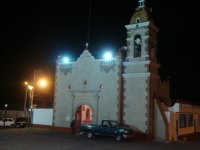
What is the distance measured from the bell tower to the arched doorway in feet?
18.1

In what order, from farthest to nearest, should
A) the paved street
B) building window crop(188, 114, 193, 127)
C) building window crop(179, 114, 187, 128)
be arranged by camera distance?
building window crop(188, 114, 193, 127), building window crop(179, 114, 187, 128), the paved street

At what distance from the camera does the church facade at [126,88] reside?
84.9ft

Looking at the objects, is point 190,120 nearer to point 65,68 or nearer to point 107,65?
point 107,65

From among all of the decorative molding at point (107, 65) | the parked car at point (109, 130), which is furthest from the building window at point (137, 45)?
the parked car at point (109, 130)

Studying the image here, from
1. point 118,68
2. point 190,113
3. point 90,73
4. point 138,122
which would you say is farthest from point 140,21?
point 190,113

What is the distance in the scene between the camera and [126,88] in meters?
27.4

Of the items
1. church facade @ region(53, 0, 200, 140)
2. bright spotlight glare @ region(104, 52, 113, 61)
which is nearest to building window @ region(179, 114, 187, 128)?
church facade @ region(53, 0, 200, 140)

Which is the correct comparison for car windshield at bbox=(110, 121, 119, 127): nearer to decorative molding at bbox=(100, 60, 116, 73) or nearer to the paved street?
the paved street

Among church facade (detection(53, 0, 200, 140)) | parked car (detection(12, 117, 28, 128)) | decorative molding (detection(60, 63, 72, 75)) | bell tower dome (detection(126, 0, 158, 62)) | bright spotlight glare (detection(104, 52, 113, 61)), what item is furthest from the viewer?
parked car (detection(12, 117, 28, 128))

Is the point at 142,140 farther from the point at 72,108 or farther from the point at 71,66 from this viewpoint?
the point at 71,66

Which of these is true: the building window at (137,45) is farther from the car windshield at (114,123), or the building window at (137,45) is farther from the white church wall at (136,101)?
the car windshield at (114,123)

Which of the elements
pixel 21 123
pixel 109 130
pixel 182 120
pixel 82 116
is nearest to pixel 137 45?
pixel 182 120

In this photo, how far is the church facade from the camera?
84.9 feet

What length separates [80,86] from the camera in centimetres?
3044
